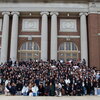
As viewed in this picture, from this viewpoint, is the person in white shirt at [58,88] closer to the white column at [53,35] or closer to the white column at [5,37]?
the white column at [53,35]

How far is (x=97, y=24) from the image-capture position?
92.6ft

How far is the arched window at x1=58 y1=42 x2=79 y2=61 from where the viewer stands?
95.6ft

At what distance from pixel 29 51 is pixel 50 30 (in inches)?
170

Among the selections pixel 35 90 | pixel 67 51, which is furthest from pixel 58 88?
pixel 67 51

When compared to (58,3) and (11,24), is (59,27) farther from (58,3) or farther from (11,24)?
(11,24)

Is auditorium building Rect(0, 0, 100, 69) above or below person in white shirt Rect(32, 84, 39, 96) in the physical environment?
above

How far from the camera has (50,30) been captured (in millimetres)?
29562

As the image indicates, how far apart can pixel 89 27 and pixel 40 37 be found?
7.07 meters

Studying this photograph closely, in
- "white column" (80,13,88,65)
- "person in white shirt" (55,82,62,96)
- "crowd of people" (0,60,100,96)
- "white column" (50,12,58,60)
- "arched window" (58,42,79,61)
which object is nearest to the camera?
"person in white shirt" (55,82,62,96)

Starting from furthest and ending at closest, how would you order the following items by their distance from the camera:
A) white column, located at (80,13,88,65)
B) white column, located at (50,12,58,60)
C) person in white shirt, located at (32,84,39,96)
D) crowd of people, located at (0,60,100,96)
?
white column, located at (80,13,88,65), white column, located at (50,12,58,60), crowd of people, located at (0,60,100,96), person in white shirt, located at (32,84,39,96)

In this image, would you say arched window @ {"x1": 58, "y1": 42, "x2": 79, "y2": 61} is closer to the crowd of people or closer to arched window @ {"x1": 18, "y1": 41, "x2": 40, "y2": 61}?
arched window @ {"x1": 18, "y1": 41, "x2": 40, "y2": 61}

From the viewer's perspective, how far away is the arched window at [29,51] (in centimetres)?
2917

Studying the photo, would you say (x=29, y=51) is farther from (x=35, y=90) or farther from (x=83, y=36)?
(x=35, y=90)

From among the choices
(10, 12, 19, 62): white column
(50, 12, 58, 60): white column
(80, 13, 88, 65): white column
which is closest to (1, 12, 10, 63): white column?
(10, 12, 19, 62): white column
